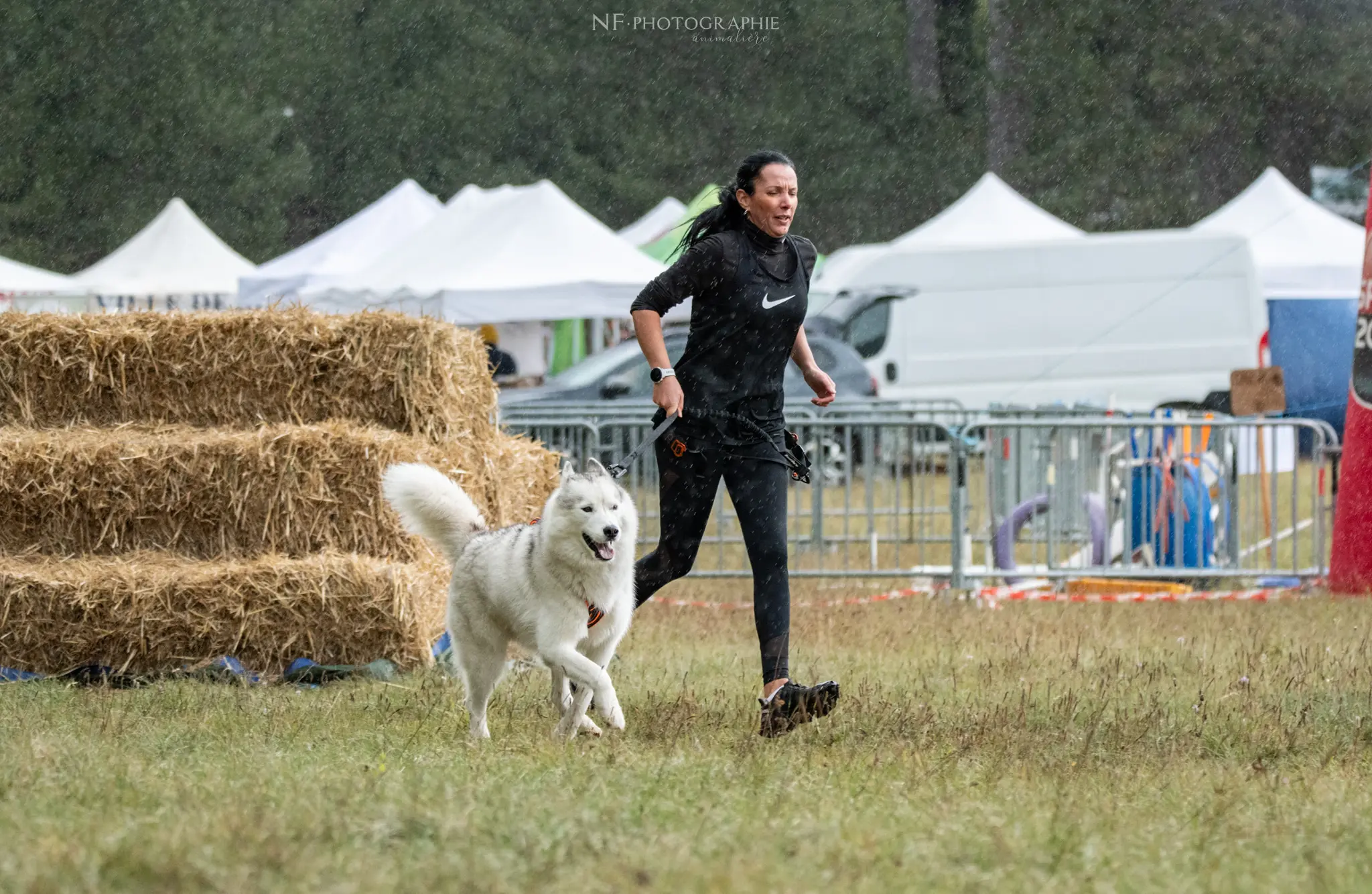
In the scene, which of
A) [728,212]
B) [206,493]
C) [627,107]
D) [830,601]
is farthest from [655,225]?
[728,212]

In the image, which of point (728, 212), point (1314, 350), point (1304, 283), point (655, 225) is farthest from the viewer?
point (655, 225)

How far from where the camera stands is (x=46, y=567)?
800 centimetres

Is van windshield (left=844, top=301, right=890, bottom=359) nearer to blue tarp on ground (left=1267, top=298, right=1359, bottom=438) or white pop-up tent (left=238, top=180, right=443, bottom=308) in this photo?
blue tarp on ground (left=1267, top=298, right=1359, bottom=438)

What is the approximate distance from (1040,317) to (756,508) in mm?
18649

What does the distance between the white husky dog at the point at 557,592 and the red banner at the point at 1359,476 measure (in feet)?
19.7

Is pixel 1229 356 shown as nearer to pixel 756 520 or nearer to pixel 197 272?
pixel 197 272

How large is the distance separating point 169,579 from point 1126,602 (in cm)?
564

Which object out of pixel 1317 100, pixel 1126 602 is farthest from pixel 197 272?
pixel 1317 100

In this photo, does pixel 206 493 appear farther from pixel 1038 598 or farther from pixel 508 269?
pixel 508 269

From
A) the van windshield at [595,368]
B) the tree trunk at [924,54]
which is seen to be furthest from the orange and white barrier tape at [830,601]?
the tree trunk at [924,54]

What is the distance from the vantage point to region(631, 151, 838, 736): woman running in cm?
618

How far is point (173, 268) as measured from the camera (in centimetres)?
2888

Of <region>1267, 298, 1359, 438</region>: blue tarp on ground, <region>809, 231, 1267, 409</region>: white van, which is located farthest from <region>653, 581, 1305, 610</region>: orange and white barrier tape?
<region>1267, 298, 1359, 438</region>: blue tarp on ground

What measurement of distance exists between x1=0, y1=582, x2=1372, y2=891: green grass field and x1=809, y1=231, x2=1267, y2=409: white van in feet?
51.2
